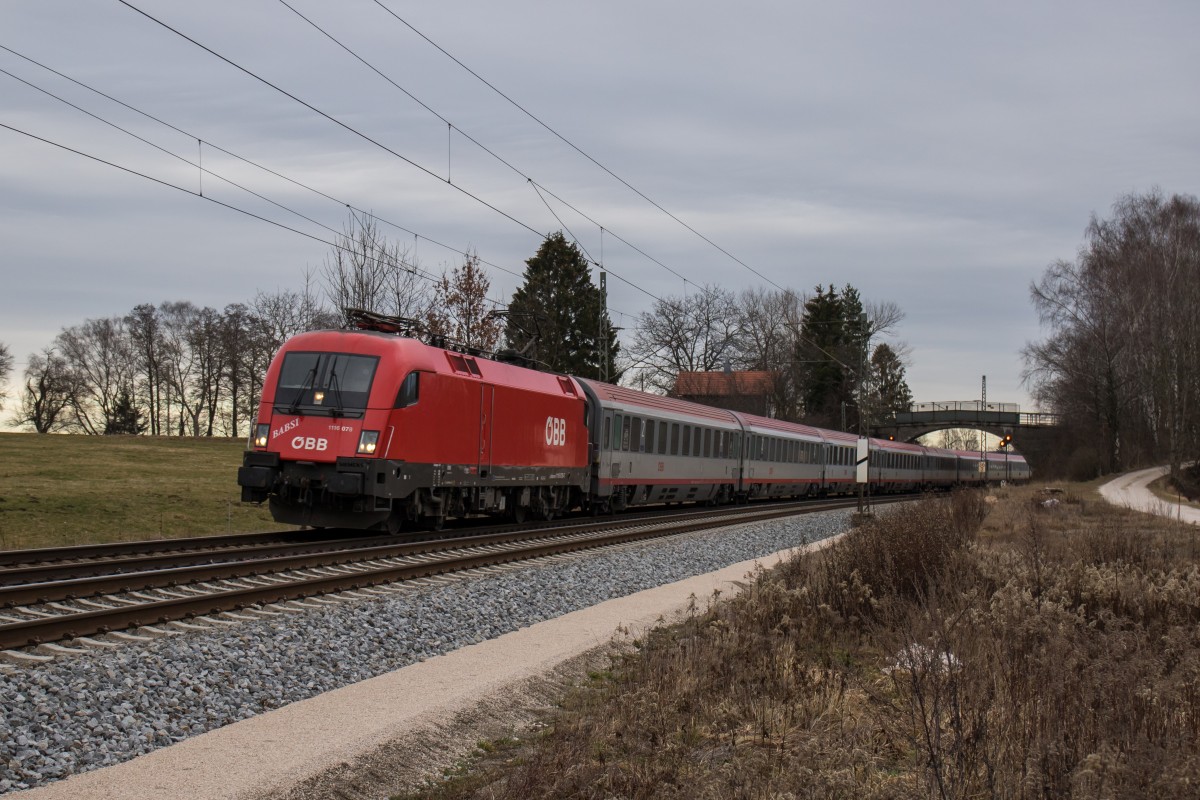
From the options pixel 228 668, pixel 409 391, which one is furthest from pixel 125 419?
pixel 228 668

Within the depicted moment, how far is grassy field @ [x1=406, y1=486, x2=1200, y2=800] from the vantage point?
495 centimetres

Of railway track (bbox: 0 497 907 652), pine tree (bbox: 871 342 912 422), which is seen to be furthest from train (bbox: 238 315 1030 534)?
pine tree (bbox: 871 342 912 422)

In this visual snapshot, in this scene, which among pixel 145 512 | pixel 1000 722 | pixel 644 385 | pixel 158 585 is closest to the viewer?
pixel 1000 722

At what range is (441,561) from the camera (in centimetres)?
1385

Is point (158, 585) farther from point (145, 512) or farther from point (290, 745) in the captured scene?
point (145, 512)

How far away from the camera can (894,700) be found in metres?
7.23

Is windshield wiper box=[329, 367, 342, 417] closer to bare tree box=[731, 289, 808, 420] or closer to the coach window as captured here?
the coach window

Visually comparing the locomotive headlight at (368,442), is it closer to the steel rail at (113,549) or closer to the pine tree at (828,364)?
the steel rail at (113,549)

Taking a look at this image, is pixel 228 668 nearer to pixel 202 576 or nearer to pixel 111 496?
pixel 202 576

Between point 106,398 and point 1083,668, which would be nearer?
point 1083,668

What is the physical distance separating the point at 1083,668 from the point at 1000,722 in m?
1.58

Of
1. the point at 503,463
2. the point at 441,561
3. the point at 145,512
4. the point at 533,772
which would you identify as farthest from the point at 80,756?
the point at 145,512

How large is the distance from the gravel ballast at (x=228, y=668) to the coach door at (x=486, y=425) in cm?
572

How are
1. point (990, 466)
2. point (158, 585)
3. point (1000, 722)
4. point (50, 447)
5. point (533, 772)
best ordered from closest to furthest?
point (533, 772)
point (1000, 722)
point (158, 585)
point (50, 447)
point (990, 466)
